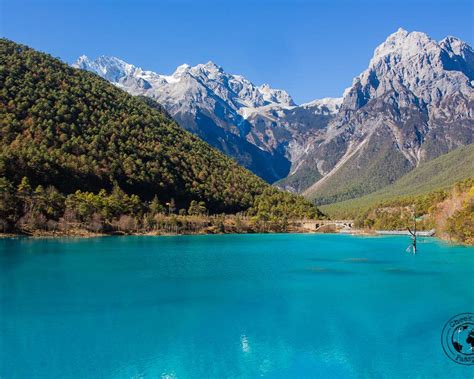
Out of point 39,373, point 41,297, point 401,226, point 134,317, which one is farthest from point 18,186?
point 401,226

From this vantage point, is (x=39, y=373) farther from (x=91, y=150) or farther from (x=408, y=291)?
(x=91, y=150)

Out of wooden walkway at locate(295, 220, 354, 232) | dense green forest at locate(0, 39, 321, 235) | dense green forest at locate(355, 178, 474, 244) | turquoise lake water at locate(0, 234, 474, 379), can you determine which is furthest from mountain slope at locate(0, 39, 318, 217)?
turquoise lake water at locate(0, 234, 474, 379)

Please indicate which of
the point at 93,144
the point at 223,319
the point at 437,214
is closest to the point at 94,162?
the point at 93,144

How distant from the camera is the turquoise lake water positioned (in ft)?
77.8

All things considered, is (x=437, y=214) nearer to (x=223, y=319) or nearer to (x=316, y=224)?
(x=316, y=224)

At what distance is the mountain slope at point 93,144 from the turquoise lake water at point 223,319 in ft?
198

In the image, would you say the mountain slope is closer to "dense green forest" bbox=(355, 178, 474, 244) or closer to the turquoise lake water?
"dense green forest" bbox=(355, 178, 474, 244)

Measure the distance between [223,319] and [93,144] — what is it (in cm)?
10733

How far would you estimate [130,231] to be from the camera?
11119 cm

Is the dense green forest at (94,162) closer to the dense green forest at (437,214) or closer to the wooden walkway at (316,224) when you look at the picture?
the wooden walkway at (316,224)

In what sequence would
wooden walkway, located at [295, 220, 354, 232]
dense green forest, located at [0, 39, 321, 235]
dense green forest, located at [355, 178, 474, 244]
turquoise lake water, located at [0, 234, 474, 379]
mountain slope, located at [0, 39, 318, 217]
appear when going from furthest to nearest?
wooden walkway, located at [295, 220, 354, 232] → mountain slope, located at [0, 39, 318, 217] → dense green forest, located at [0, 39, 321, 235] → dense green forest, located at [355, 178, 474, 244] → turquoise lake water, located at [0, 234, 474, 379]

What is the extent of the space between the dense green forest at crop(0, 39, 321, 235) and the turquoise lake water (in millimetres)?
44529

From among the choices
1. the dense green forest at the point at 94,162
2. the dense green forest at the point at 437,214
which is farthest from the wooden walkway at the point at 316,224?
the dense green forest at the point at 437,214

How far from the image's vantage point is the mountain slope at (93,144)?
378ft
